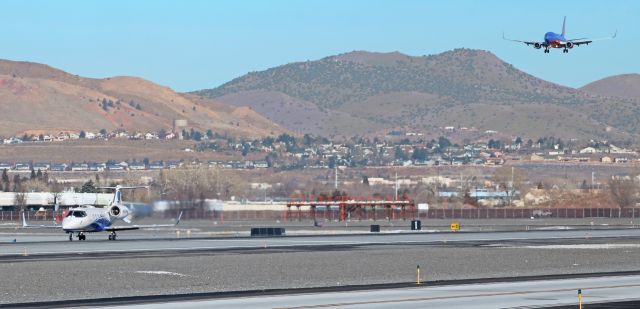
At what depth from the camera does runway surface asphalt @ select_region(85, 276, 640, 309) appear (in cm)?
4775

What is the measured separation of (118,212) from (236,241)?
10.2m

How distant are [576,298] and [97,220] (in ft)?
174

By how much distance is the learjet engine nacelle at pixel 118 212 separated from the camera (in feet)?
324

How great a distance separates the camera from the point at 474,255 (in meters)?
76.6

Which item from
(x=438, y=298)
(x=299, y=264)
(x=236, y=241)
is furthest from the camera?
(x=236, y=241)

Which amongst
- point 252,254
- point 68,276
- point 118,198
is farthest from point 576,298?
point 118,198

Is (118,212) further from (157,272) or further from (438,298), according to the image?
(438,298)

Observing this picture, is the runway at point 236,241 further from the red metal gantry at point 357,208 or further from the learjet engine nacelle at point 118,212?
the red metal gantry at point 357,208

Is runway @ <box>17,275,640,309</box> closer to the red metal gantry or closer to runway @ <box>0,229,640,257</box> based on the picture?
runway @ <box>0,229,640,257</box>

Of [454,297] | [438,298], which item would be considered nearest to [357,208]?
[454,297]

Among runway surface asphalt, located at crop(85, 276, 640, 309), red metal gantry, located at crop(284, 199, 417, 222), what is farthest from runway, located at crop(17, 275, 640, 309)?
red metal gantry, located at crop(284, 199, 417, 222)

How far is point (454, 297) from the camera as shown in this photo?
166 feet

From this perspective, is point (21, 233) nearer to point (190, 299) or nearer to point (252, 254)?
point (252, 254)

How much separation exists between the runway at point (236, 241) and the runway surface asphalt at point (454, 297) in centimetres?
2964
